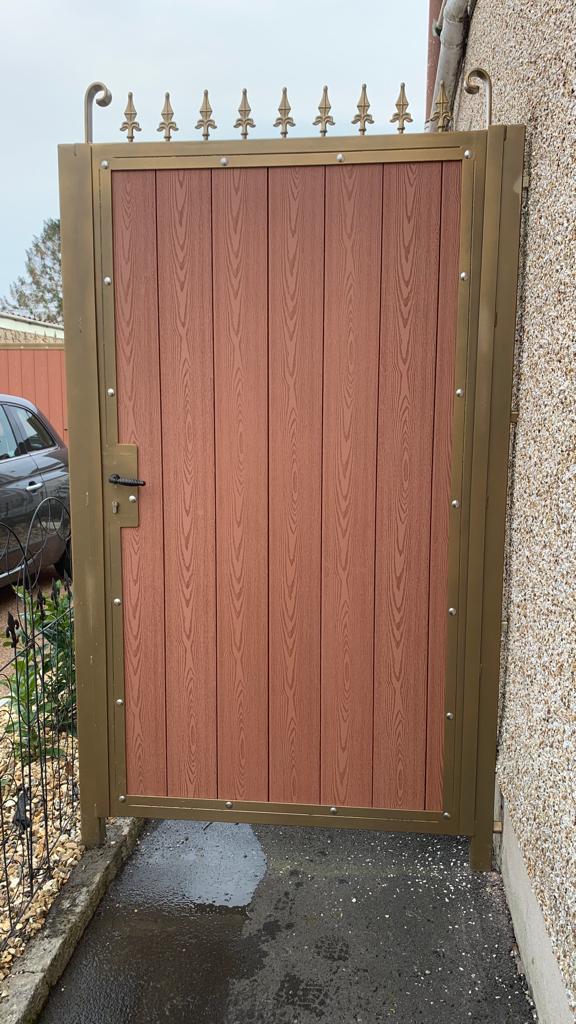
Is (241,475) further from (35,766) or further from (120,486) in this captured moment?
(35,766)

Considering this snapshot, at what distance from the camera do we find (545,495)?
179cm

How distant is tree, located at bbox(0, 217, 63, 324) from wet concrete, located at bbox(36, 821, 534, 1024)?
3222 centimetres

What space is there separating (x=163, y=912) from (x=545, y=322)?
2.07 m

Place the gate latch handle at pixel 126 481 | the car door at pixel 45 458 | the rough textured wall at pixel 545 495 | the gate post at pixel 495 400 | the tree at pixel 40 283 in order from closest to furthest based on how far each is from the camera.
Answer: the rough textured wall at pixel 545 495 < the gate post at pixel 495 400 < the gate latch handle at pixel 126 481 < the car door at pixel 45 458 < the tree at pixel 40 283

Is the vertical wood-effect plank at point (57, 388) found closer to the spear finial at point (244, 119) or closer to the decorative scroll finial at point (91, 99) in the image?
the decorative scroll finial at point (91, 99)

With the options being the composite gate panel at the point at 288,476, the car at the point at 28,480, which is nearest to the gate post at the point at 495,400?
the composite gate panel at the point at 288,476

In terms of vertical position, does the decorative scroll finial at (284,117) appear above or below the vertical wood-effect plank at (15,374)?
above

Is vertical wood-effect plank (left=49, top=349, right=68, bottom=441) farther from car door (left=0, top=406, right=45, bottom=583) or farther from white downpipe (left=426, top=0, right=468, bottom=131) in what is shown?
white downpipe (left=426, top=0, right=468, bottom=131)

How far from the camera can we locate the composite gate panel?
215cm

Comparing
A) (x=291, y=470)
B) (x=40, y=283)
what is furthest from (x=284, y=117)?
(x=40, y=283)

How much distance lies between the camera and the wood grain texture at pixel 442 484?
2.11 m

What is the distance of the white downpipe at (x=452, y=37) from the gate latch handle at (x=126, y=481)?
228 cm

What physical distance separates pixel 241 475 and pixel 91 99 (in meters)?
1.28

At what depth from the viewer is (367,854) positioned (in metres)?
2.49
